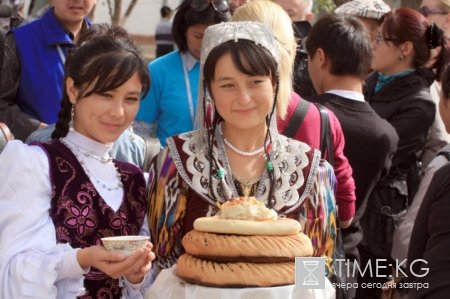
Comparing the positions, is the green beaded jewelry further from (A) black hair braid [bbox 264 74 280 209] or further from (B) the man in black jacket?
(B) the man in black jacket

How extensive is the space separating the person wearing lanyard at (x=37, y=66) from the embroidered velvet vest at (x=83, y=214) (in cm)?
167

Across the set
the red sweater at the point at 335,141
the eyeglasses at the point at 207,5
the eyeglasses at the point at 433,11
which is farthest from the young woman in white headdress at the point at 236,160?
the eyeglasses at the point at 433,11

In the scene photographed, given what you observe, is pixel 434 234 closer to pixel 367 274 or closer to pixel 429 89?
pixel 367 274

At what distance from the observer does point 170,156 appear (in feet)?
10.2

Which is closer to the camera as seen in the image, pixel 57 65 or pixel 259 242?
pixel 259 242

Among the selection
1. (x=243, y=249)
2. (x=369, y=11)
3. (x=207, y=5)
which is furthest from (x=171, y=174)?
(x=369, y=11)

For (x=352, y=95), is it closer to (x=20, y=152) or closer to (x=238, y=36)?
(x=238, y=36)

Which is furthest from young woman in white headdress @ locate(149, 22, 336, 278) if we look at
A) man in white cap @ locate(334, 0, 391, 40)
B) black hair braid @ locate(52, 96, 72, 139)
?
man in white cap @ locate(334, 0, 391, 40)

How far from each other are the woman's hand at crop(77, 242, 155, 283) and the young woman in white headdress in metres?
0.30

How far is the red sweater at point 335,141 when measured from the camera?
A: 3.77 m

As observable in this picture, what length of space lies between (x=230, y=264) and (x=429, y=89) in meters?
3.23

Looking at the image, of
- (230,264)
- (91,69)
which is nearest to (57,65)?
(91,69)

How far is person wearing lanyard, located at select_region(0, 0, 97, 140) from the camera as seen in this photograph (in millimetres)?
4727

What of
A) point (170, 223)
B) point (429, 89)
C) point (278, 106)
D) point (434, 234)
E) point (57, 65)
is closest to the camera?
point (434, 234)
